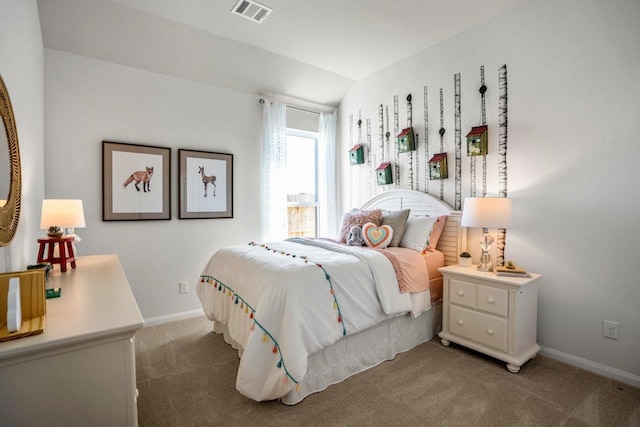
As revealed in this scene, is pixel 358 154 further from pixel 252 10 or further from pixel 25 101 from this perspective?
pixel 25 101

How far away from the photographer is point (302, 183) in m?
4.49

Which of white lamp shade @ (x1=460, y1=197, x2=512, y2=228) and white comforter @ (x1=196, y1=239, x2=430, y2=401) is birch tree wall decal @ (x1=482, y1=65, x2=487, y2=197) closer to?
white lamp shade @ (x1=460, y1=197, x2=512, y2=228)

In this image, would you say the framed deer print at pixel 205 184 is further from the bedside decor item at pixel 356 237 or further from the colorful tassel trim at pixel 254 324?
the bedside decor item at pixel 356 237

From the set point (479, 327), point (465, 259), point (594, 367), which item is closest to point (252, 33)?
point (465, 259)

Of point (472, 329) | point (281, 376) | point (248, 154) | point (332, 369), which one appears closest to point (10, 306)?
point (281, 376)

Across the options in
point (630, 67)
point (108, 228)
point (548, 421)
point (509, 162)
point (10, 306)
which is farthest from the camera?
point (108, 228)

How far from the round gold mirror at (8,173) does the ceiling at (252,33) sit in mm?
1711

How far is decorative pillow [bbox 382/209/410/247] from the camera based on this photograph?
3064mm

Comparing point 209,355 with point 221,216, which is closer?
point 209,355

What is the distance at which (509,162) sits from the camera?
2775mm

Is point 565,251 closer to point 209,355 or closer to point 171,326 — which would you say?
point 209,355

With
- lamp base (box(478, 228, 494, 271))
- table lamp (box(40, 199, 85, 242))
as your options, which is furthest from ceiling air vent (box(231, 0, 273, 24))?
lamp base (box(478, 228, 494, 271))

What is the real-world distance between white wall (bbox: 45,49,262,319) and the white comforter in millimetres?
906

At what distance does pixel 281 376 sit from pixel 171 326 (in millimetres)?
1896
